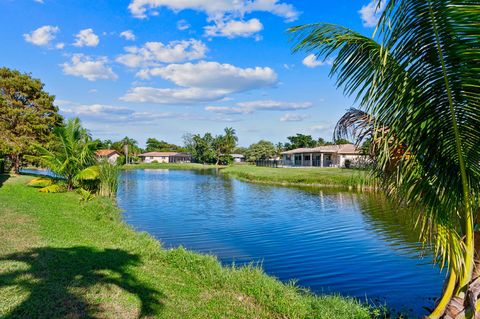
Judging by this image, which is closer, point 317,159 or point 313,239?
point 313,239

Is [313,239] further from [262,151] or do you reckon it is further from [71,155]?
[262,151]

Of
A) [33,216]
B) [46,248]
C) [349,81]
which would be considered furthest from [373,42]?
[33,216]

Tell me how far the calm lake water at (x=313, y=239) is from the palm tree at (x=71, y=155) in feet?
11.1

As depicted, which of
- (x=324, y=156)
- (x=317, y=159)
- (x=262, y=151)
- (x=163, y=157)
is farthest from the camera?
(x=163, y=157)

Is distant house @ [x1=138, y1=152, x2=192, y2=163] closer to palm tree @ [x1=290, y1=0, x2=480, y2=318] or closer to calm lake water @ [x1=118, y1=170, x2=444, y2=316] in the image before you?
calm lake water @ [x1=118, y1=170, x2=444, y2=316]

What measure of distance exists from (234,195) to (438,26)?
2492 cm

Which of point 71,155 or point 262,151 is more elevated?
point 262,151

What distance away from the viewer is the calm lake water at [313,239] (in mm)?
8797

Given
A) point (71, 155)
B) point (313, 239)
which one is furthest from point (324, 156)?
point (313, 239)

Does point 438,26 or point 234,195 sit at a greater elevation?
point 438,26

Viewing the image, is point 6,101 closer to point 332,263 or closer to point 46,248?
point 46,248

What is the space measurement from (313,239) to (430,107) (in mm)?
10308

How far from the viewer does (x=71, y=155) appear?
19.9 m

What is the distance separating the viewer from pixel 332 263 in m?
10.5
